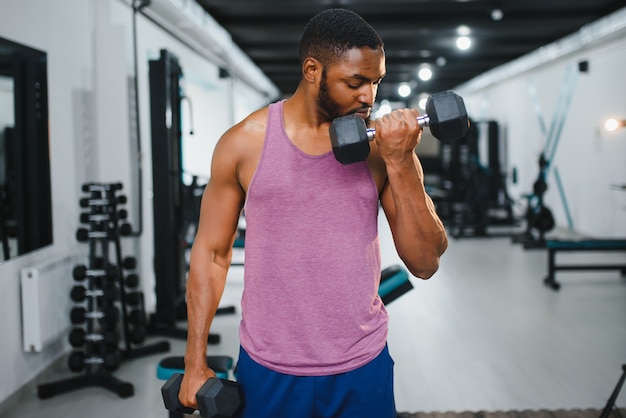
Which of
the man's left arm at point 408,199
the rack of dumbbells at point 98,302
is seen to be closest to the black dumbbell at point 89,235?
the rack of dumbbells at point 98,302

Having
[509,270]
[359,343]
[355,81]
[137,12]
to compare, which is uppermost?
[137,12]

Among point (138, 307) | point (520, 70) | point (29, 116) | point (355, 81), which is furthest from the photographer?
point (520, 70)

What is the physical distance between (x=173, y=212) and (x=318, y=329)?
114 inches

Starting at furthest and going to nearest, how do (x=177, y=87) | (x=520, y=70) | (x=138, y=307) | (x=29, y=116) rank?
(x=520, y=70) → (x=177, y=87) → (x=138, y=307) → (x=29, y=116)

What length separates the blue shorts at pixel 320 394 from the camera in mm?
1133

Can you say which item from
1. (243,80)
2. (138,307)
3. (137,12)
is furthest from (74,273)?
(243,80)

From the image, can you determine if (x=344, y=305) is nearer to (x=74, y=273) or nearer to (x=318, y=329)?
(x=318, y=329)

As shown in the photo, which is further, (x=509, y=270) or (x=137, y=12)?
(x=509, y=270)

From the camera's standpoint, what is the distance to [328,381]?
1.13m

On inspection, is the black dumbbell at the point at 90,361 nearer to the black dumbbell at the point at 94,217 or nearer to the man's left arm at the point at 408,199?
the black dumbbell at the point at 94,217

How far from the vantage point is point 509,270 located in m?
5.80

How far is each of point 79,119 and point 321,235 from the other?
2870 millimetres

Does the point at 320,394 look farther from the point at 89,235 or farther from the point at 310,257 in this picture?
the point at 89,235

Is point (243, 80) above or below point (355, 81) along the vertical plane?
above
